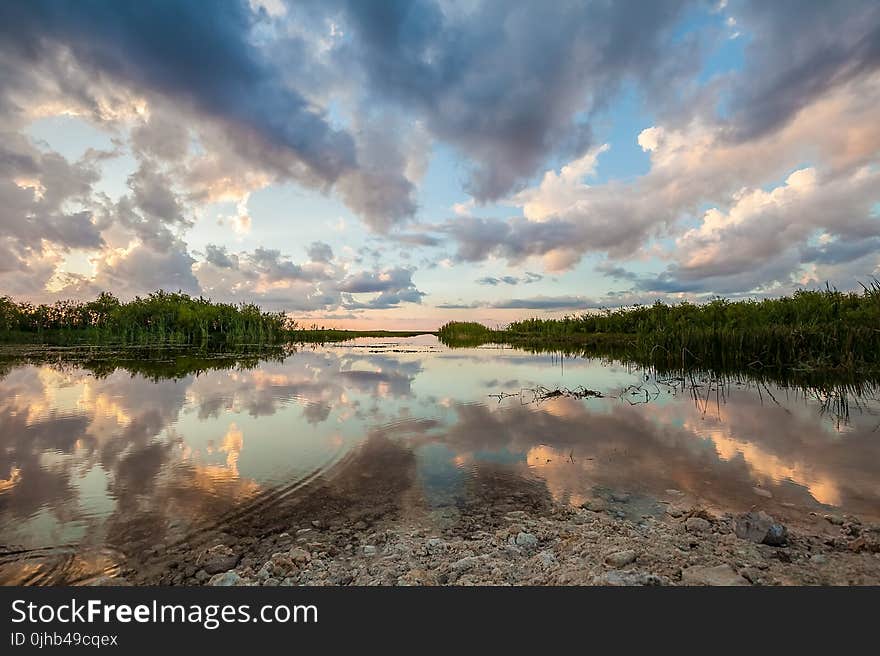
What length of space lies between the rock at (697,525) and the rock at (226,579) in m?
3.17

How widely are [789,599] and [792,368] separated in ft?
48.2

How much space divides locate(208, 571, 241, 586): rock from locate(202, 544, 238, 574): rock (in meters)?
0.10

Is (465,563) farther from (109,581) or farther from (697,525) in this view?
(109,581)

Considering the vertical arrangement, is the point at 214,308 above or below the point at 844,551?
above

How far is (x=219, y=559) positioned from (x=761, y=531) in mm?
3731

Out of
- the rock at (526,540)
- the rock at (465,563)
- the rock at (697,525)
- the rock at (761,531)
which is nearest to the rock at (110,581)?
the rock at (465,563)

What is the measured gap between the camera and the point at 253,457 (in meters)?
4.63

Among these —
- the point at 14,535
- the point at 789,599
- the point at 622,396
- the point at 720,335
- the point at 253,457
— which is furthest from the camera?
the point at 720,335

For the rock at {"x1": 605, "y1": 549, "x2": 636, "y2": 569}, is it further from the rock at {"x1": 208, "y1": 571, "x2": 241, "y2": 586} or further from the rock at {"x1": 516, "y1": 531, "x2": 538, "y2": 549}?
the rock at {"x1": 208, "y1": 571, "x2": 241, "y2": 586}

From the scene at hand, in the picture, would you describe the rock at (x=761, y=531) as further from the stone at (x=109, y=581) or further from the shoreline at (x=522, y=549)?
the stone at (x=109, y=581)

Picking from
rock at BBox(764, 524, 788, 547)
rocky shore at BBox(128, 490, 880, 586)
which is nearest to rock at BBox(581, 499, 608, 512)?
rocky shore at BBox(128, 490, 880, 586)

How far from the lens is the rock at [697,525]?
2.88 meters

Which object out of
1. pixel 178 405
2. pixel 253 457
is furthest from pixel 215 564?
pixel 178 405

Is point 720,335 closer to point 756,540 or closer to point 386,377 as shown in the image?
point 386,377
